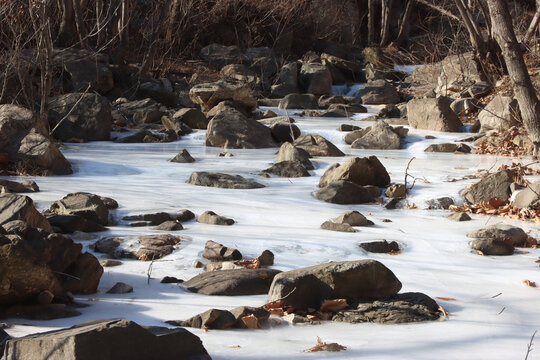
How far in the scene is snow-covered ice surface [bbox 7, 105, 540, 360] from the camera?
3104 mm

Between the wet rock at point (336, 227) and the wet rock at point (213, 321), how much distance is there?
2.71 meters

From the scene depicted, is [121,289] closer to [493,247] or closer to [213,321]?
[213,321]

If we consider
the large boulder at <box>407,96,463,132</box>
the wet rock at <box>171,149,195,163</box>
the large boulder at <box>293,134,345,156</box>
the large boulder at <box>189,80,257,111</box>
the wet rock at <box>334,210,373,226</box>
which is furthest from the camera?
the large boulder at <box>189,80,257,111</box>

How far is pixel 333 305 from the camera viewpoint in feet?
11.8

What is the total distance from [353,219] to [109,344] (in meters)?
3.98

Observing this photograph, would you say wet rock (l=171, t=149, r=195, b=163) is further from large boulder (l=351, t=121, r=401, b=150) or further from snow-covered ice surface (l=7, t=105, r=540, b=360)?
large boulder (l=351, t=121, r=401, b=150)

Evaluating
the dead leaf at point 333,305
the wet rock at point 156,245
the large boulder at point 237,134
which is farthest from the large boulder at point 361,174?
the dead leaf at point 333,305

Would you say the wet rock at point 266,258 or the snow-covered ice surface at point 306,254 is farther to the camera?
the wet rock at point 266,258

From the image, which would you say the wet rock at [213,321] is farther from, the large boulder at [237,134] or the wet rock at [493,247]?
the large boulder at [237,134]

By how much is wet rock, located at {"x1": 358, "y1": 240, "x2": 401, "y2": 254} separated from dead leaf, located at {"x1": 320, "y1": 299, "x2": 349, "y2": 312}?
5.77ft

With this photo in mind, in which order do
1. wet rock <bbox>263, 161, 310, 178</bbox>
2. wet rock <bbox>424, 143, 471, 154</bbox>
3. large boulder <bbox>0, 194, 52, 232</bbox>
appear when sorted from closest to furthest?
large boulder <bbox>0, 194, 52, 232</bbox> → wet rock <bbox>263, 161, 310, 178</bbox> → wet rock <bbox>424, 143, 471, 154</bbox>

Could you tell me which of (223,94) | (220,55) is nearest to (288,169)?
(223,94)

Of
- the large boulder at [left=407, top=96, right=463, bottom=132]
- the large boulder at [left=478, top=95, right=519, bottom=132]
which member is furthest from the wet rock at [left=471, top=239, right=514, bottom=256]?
the large boulder at [left=407, top=96, right=463, bottom=132]

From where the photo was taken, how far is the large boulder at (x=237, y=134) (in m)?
11.1
